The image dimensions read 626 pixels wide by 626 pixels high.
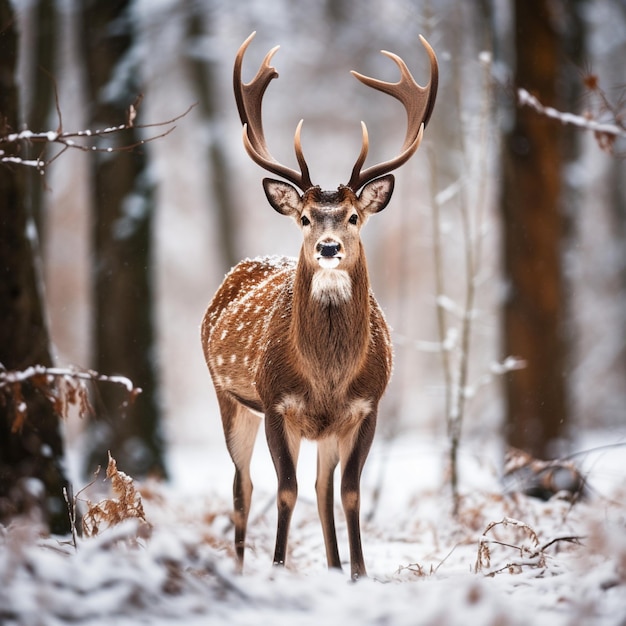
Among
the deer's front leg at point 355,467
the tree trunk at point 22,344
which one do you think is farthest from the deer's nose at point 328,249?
the tree trunk at point 22,344

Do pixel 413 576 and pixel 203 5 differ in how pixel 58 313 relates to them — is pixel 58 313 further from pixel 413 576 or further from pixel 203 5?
pixel 413 576

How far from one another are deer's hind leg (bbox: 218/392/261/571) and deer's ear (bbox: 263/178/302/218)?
152cm

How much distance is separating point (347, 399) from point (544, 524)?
2.25 metres

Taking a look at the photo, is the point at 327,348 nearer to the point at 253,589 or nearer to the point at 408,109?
the point at 408,109

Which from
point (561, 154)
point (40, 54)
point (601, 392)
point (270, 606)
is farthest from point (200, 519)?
point (601, 392)

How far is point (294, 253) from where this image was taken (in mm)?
23875

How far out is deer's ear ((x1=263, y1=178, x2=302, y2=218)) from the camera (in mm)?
5328

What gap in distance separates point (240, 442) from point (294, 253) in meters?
17.9

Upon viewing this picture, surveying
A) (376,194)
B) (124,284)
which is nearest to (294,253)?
(124,284)

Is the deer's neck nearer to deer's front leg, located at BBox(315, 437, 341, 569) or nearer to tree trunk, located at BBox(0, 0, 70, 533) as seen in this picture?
deer's front leg, located at BBox(315, 437, 341, 569)

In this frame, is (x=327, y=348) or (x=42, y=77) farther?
(x=42, y=77)

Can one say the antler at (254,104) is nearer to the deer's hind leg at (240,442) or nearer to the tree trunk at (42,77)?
the deer's hind leg at (240,442)

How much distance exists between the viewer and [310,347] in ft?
16.5

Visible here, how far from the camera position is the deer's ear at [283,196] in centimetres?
533
